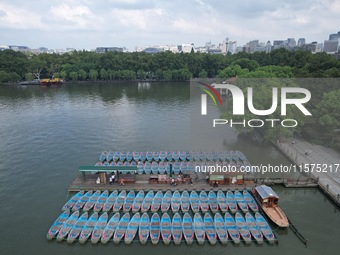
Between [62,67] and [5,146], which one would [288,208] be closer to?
[5,146]

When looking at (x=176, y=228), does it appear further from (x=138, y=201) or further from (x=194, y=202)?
(x=138, y=201)

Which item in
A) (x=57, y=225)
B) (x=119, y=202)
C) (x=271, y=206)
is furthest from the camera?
(x=119, y=202)

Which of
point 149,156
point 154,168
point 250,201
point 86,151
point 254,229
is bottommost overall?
point 254,229

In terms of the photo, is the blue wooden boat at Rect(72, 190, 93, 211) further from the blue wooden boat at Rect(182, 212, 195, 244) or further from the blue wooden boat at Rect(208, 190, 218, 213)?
the blue wooden boat at Rect(208, 190, 218, 213)

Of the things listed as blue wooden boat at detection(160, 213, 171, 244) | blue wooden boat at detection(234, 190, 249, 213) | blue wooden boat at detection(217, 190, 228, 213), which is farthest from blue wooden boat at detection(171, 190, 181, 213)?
blue wooden boat at detection(234, 190, 249, 213)

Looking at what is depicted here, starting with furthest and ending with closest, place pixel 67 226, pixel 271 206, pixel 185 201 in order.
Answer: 1. pixel 185 201
2. pixel 271 206
3. pixel 67 226

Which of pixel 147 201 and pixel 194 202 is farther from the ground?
pixel 147 201

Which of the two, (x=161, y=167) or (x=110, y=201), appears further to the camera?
(x=161, y=167)

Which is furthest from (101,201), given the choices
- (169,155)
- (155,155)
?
(169,155)
